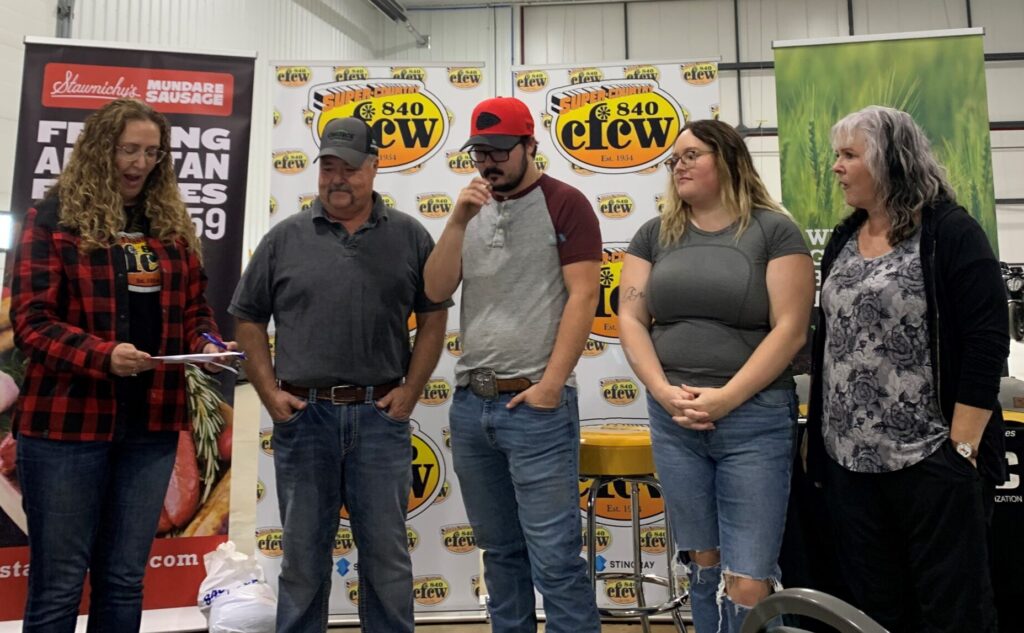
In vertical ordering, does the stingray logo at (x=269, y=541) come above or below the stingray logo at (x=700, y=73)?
below

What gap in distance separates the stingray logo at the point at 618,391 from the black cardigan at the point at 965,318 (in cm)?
148

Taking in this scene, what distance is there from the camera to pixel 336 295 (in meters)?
1.92

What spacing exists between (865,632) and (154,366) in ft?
5.60

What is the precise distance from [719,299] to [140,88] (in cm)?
245

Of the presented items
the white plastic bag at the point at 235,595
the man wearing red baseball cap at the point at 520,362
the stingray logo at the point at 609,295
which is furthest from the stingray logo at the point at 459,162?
the white plastic bag at the point at 235,595

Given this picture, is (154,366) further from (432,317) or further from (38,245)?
(432,317)

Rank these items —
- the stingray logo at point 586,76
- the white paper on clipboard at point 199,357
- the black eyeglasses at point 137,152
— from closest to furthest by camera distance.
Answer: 1. the white paper on clipboard at point 199,357
2. the black eyeglasses at point 137,152
3. the stingray logo at point 586,76

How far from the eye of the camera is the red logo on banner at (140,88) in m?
2.78

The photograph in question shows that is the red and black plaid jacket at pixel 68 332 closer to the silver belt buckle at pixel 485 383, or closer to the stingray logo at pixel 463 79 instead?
the silver belt buckle at pixel 485 383

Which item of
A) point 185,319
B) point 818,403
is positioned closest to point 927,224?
point 818,403

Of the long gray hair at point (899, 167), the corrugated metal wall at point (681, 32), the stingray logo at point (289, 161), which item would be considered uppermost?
the corrugated metal wall at point (681, 32)

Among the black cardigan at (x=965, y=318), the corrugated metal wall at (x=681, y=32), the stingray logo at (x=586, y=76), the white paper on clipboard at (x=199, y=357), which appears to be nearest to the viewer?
the black cardigan at (x=965, y=318)

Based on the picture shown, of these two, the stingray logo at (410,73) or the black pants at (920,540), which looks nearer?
the black pants at (920,540)

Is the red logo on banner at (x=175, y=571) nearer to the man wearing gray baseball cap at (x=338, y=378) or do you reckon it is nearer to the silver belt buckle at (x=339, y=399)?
the man wearing gray baseball cap at (x=338, y=378)
